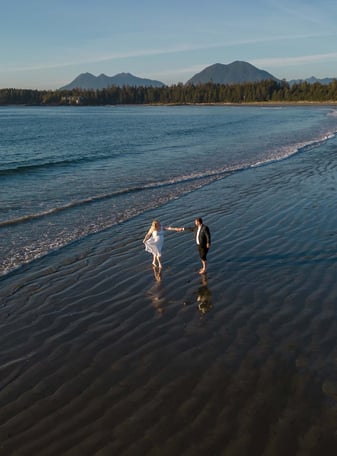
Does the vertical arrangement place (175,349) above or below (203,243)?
below

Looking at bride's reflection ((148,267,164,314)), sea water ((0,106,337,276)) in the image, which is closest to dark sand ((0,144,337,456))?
bride's reflection ((148,267,164,314))

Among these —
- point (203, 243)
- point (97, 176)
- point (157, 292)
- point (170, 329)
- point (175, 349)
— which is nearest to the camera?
point (175, 349)

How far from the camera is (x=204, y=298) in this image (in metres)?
9.88

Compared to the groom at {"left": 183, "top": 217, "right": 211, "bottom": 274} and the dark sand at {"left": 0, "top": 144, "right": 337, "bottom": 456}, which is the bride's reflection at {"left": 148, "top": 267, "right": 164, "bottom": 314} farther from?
the groom at {"left": 183, "top": 217, "right": 211, "bottom": 274}

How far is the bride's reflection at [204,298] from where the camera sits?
9.38 meters

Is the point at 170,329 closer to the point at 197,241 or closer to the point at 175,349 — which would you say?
the point at 175,349

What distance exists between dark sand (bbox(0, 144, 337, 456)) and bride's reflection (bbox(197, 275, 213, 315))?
42 millimetres

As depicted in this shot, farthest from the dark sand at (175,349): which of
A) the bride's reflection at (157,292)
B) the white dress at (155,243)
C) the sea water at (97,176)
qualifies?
the sea water at (97,176)

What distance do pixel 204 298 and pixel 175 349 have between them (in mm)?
2165

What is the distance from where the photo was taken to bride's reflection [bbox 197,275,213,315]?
9375mm

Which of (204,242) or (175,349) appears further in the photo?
(204,242)

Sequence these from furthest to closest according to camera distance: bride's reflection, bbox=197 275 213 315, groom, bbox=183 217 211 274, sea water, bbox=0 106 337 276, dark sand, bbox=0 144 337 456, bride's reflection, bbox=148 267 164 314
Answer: sea water, bbox=0 106 337 276 < groom, bbox=183 217 211 274 < bride's reflection, bbox=148 267 164 314 < bride's reflection, bbox=197 275 213 315 < dark sand, bbox=0 144 337 456

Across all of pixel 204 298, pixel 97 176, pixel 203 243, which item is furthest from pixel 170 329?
pixel 97 176

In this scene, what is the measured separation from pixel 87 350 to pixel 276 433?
11.6 feet
